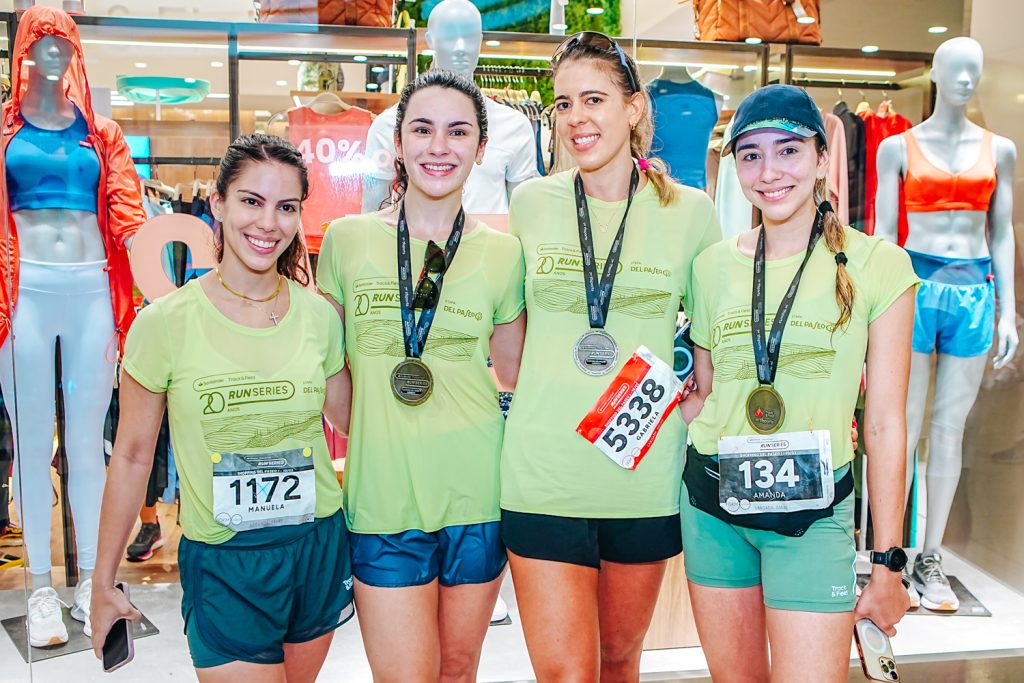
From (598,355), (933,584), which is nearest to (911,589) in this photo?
(933,584)

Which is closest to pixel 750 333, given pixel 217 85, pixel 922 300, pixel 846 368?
pixel 846 368

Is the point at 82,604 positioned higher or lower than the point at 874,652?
lower

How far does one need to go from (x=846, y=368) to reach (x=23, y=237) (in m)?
2.16

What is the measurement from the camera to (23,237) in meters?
2.66

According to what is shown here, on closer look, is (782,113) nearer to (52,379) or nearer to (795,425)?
(795,425)

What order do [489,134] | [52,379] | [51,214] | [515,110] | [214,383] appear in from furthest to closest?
[515,110] < [489,134] < [52,379] < [51,214] < [214,383]

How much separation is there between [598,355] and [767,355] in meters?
0.36

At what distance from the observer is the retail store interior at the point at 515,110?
2.84 metres

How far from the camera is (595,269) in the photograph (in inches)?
84.7

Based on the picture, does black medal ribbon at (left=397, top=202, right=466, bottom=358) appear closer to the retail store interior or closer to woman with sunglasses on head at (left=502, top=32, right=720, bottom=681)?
woman with sunglasses on head at (left=502, top=32, right=720, bottom=681)

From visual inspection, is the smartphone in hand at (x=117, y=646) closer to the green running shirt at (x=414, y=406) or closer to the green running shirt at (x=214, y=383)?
the green running shirt at (x=214, y=383)

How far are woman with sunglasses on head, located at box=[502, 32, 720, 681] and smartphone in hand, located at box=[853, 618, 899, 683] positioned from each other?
0.43 meters

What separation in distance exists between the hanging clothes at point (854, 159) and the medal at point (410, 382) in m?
2.05

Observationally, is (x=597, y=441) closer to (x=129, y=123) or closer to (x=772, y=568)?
(x=772, y=568)
